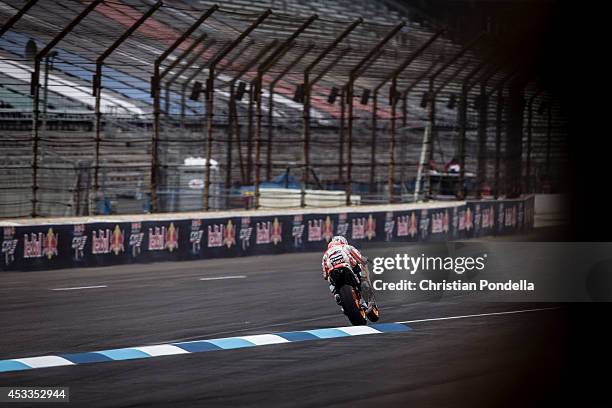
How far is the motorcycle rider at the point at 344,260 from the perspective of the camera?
40.5ft

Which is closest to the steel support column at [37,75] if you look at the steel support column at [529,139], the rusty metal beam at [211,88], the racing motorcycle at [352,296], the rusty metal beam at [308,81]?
→ the rusty metal beam at [211,88]

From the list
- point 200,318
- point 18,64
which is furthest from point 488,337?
point 18,64

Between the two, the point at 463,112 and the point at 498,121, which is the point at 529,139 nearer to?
the point at 498,121

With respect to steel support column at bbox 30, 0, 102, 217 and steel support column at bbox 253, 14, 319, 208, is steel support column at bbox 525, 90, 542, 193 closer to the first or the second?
steel support column at bbox 253, 14, 319, 208

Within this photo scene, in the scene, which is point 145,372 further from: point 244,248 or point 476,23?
point 476,23

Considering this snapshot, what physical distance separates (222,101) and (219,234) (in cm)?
388

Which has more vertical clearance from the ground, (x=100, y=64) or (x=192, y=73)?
(x=192, y=73)

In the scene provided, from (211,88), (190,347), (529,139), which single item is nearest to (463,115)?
(529,139)

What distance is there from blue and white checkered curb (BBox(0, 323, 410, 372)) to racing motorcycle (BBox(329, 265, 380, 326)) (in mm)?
127

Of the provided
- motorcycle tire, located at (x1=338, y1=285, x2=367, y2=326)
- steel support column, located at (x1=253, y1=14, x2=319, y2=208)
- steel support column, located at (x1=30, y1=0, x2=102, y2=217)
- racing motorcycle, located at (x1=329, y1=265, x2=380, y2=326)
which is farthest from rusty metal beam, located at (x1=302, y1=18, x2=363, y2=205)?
motorcycle tire, located at (x1=338, y1=285, x2=367, y2=326)

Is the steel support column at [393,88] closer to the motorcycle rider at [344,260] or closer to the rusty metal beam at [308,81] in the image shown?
the rusty metal beam at [308,81]

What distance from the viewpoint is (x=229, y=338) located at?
1239cm

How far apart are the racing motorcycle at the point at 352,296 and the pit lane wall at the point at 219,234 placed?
13.9 feet

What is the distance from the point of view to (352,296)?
12719mm
